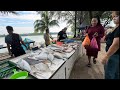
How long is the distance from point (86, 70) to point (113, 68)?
34 centimetres

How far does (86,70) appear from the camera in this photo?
4.89 ft

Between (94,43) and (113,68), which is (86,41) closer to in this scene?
(94,43)

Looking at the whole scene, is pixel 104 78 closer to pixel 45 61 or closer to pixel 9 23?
pixel 45 61

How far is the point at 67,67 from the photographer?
5.08 feet

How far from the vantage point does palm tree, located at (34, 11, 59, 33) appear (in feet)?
4.22

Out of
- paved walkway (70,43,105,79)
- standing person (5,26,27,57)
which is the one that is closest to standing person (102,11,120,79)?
paved walkway (70,43,105,79)

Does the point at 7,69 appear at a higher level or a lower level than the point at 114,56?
lower

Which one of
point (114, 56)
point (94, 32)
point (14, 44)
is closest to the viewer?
point (114, 56)

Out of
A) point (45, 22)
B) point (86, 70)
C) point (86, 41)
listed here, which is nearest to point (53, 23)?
point (45, 22)

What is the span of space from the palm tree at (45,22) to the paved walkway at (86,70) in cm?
46
